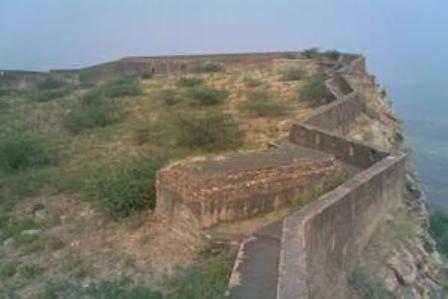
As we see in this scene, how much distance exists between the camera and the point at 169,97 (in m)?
20.4

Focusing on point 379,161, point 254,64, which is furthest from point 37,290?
point 254,64

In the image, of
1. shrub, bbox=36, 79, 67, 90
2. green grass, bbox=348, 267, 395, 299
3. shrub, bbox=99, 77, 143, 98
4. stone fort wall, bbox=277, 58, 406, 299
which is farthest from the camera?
shrub, bbox=36, 79, 67, 90

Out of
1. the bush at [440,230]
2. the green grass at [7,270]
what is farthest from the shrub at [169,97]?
the bush at [440,230]

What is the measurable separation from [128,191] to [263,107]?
7.22 meters

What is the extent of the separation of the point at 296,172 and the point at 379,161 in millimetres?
2097

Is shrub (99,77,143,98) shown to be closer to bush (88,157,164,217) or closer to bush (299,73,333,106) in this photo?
bush (299,73,333,106)

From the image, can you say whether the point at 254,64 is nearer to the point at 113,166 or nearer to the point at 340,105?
the point at 340,105

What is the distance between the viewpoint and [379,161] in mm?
12789

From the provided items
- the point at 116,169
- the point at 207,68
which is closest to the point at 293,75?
the point at 207,68

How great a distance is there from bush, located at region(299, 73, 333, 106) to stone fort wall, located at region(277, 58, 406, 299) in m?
3.57

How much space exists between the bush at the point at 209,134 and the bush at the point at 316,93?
3.82 meters

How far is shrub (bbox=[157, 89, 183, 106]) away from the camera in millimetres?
20250

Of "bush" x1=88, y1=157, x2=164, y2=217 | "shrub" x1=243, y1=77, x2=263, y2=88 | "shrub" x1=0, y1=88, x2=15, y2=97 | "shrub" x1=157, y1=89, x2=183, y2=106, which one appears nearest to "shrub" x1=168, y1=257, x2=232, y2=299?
"bush" x1=88, y1=157, x2=164, y2=217

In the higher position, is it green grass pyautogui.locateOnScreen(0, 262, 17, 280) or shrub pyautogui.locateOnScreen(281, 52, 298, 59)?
shrub pyautogui.locateOnScreen(281, 52, 298, 59)
